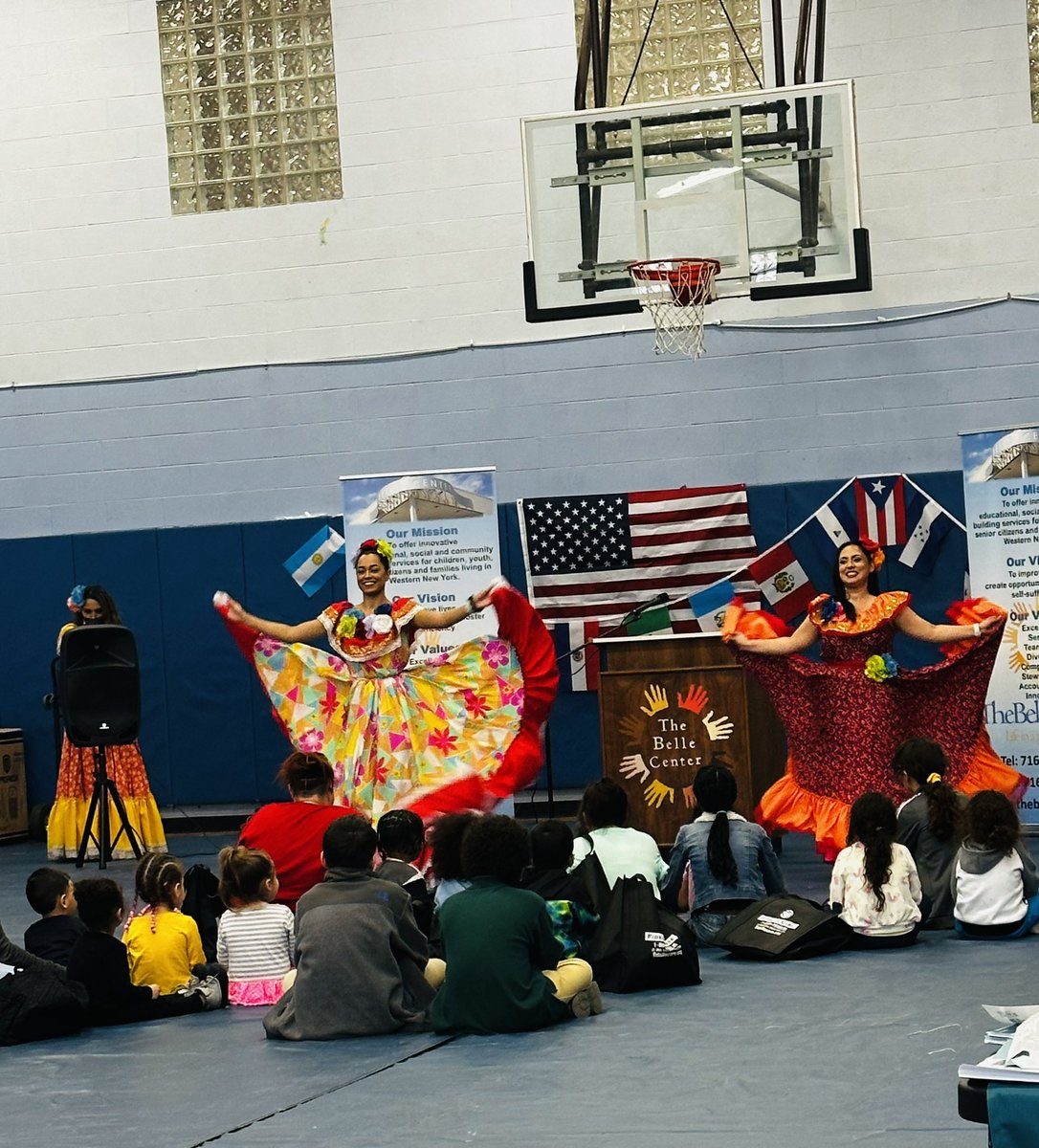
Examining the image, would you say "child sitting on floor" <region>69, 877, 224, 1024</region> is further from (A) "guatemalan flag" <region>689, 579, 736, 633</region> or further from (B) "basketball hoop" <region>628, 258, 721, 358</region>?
(A) "guatemalan flag" <region>689, 579, 736, 633</region>

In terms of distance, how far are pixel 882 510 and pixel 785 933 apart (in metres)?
4.61

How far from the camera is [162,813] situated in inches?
467

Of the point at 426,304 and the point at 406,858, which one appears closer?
the point at 406,858

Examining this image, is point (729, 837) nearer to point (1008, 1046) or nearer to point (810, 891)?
point (810, 891)

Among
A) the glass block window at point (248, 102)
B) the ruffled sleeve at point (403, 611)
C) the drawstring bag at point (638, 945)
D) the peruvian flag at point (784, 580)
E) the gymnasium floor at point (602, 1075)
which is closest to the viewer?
the gymnasium floor at point (602, 1075)

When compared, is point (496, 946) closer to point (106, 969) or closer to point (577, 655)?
point (106, 969)

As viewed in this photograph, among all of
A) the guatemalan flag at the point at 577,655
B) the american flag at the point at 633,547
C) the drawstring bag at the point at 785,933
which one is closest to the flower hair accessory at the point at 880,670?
the drawstring bag at the point at 785,933

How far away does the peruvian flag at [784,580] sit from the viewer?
35.4 ft

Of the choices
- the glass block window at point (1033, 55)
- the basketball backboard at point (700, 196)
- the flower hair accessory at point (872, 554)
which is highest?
the glass block window at point (1033, 55)

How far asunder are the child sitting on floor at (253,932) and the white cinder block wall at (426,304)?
546cm

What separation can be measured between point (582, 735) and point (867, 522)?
2212 mm

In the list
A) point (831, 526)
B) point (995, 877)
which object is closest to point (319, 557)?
point (831, 526)

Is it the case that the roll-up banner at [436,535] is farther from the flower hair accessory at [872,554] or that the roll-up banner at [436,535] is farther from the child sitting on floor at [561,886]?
the child sitting on floor at [561,886]

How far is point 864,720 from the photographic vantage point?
8406 millimetres
